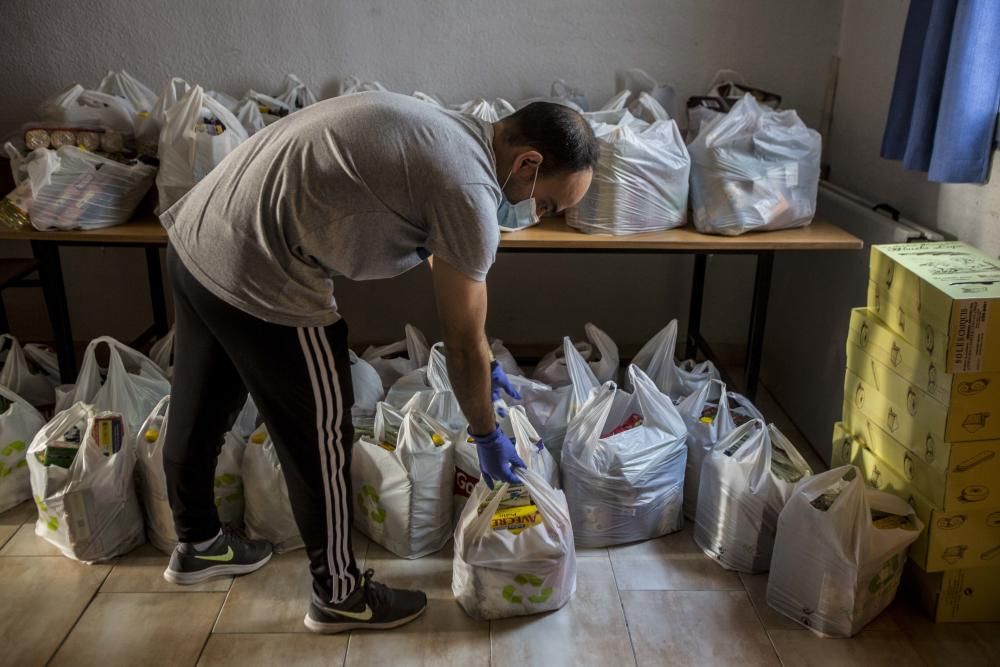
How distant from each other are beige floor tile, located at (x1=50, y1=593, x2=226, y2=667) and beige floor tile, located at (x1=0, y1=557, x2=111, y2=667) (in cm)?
4

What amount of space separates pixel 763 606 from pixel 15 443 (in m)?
1.95

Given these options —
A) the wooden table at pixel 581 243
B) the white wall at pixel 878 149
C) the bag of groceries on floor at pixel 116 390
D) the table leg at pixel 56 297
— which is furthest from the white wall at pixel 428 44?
the bag of groceries on floor at pixel 116 390

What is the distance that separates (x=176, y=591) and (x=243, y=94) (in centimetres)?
167

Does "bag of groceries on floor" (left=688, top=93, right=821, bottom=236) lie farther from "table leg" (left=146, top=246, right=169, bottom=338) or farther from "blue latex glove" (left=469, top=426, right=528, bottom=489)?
"table leg" (left=146, top=246, right=169, bottom=338)

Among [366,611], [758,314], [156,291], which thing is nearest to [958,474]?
[758,314]

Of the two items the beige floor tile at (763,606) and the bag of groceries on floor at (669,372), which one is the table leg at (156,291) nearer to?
the bag of groceries on floor at (669,372)

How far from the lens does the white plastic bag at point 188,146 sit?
2.32m

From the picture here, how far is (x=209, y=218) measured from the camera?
4.99 feet

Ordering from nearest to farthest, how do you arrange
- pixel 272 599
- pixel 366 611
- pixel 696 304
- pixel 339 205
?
pixel 339 205 < pixel 366 611 < pixel 272 599 < pixel 696 304

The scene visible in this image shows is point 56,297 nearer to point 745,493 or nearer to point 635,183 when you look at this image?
point 635,183

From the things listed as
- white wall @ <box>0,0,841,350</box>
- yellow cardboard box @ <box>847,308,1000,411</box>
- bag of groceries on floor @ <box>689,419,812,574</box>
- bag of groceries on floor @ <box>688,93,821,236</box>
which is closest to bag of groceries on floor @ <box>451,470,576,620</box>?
bag of groceries on floor @ <box>689,419,812,574</box>

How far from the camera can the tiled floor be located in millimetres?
1877

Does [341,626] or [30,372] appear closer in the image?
[341,626]

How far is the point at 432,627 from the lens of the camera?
196cm
